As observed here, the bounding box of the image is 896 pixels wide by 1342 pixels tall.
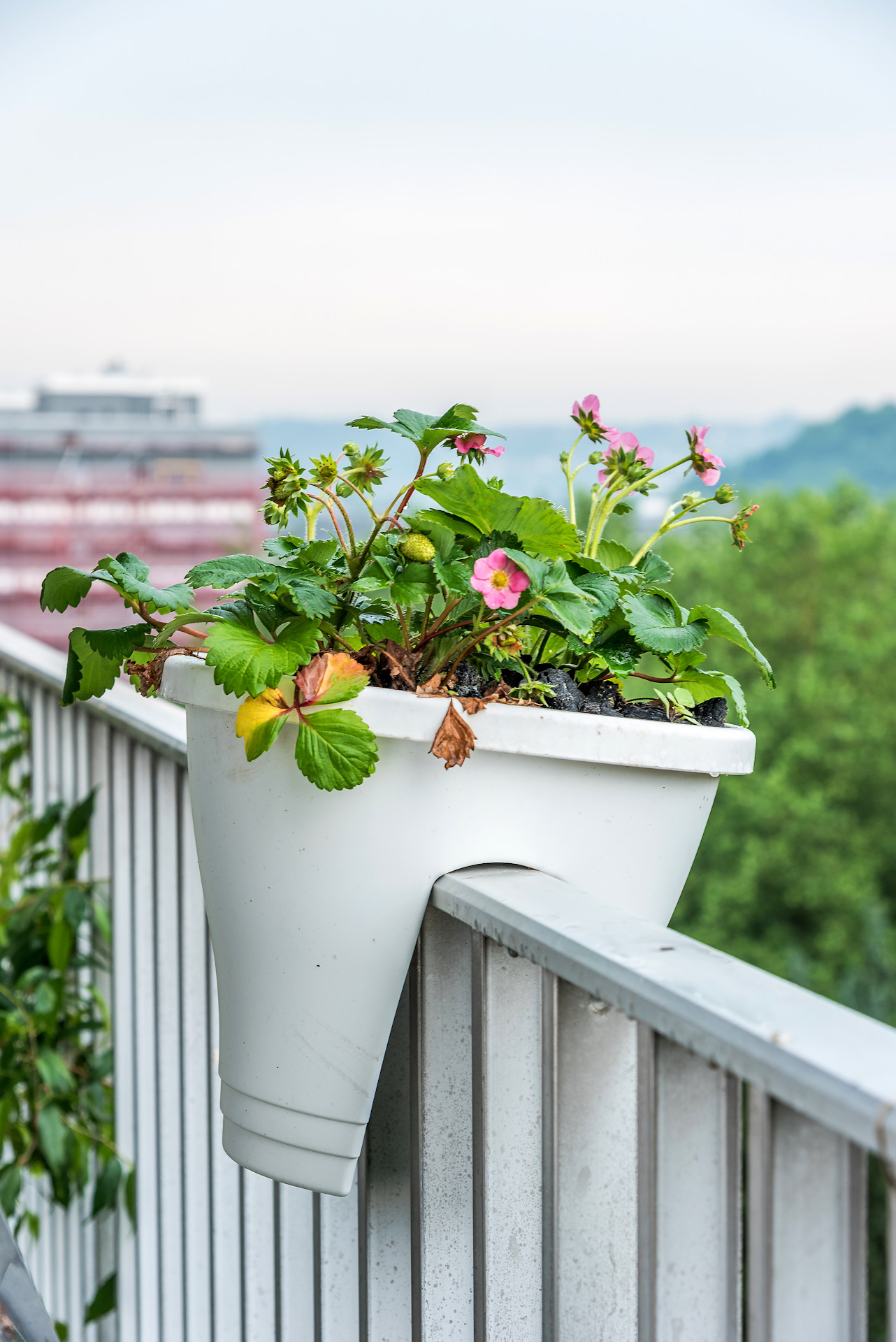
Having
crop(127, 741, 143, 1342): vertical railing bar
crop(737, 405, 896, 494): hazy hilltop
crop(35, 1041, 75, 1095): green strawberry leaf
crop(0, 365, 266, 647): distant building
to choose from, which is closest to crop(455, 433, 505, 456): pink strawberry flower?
crop(127, 741, 143, 1342): vertical railing bar

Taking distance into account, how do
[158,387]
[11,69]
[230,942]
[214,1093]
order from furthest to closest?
[11,69] → [158,387] → [214,1093] → [230,942]

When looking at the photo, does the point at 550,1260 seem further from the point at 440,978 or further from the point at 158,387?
the point at 158,387

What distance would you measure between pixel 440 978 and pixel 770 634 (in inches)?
882

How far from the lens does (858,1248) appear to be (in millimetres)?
338

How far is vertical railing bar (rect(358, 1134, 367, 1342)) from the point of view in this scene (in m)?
0.63

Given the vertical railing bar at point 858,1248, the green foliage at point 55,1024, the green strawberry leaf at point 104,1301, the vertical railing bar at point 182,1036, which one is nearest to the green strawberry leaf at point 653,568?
the vertical railing bar at point 858,1248

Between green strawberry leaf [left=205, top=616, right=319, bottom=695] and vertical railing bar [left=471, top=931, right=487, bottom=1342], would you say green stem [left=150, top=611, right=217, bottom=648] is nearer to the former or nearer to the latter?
green strawberry leaf [left=205, top=616, right=319, bottom=695]

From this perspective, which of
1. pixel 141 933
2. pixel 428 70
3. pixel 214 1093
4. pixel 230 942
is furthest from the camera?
pixel 428 70

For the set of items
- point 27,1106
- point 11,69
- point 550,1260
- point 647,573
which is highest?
point 11,69

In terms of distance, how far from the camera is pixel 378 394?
37.8 meters

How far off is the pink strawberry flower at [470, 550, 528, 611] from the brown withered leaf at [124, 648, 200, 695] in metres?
0.18

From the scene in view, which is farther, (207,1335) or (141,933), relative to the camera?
(141,933)

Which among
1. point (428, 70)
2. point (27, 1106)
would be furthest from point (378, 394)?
point (27, 1106)

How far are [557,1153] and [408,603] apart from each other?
9.3 inches
